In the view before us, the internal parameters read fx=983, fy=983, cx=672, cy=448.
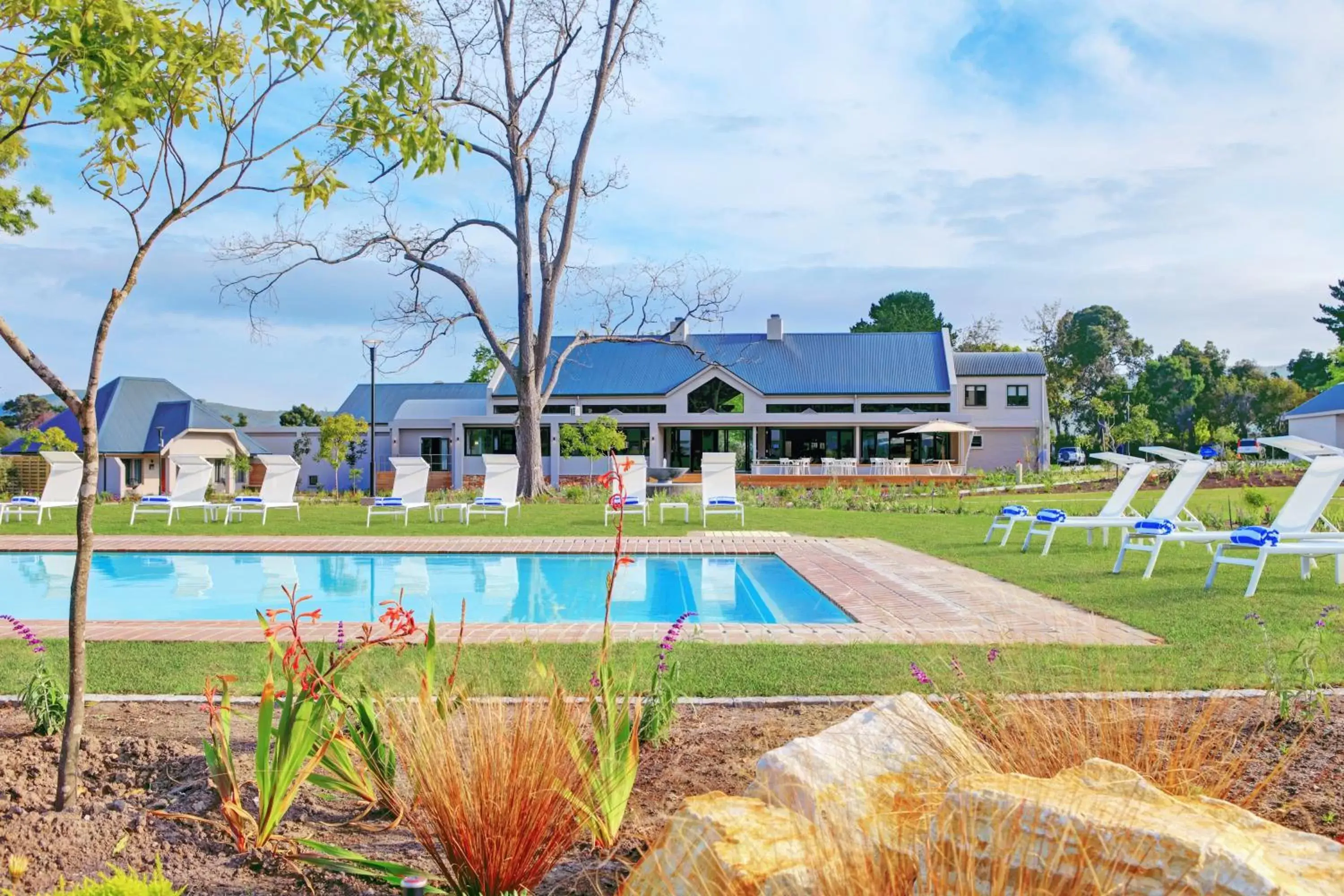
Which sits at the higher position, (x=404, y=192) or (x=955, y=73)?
(x=404, y=192)

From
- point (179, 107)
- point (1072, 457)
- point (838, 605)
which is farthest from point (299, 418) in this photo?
point (179, 107)

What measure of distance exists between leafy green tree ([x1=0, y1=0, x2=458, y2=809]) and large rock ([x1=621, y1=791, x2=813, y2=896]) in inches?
87.7

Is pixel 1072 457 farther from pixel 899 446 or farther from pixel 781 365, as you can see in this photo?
pixel 781 365

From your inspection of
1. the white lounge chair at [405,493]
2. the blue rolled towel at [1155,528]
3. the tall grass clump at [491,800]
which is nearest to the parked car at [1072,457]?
the white lounge chair at [405,493]

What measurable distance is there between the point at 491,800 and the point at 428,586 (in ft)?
29.0

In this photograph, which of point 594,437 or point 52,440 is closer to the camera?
point 52,440

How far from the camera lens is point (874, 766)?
272 cm

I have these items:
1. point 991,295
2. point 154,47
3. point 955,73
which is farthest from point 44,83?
→ point 991,295

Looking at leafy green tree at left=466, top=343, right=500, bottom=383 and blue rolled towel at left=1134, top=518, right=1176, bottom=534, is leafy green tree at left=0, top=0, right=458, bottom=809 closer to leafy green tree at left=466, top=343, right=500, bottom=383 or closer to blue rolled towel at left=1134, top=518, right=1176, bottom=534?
blue rolled towel at left=1134, top=518, right=1176, bottom=534

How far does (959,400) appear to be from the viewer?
133 ft

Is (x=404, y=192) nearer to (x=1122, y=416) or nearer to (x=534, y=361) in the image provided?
(x=534, y=361)

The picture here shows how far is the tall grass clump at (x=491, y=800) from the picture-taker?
2609mm

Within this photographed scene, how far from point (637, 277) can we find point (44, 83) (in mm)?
24755

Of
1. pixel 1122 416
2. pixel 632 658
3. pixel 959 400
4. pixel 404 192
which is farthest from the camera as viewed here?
pixel 1122 416
